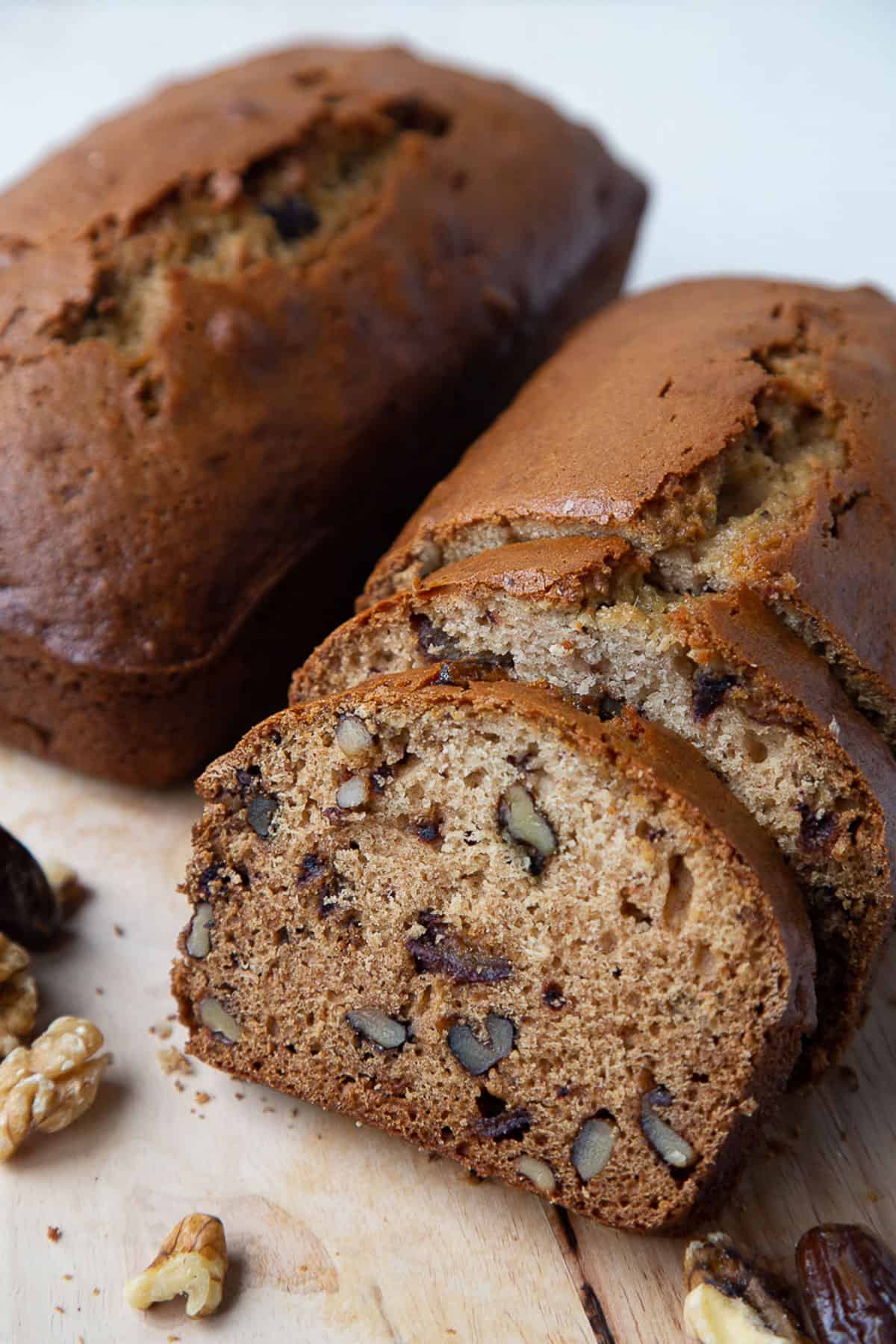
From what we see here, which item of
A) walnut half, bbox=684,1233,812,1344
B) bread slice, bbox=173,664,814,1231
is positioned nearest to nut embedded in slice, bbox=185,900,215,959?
bread slice, bbox=173,664,814,1231

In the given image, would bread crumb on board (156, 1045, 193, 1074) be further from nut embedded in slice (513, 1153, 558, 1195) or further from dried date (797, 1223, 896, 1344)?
dried date (797, 1223, 896, 1344)

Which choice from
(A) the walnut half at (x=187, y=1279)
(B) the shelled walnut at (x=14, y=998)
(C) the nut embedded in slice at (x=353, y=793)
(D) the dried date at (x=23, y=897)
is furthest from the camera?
(D) the dried date at (x=23, y=897)

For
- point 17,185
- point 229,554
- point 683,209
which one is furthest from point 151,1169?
point 683,209

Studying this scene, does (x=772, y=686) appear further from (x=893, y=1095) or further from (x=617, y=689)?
(x=893, y=1095)

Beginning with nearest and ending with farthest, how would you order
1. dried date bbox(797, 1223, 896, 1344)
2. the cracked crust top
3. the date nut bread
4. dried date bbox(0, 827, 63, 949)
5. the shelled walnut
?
dried date bbox(797, 1223, 896, 1344)
the date nut bread
the shelled walnut
dried date bbox(0, 827, 63, 949)
the cracked crust top

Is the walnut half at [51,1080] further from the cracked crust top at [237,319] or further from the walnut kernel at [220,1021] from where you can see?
the cracked crust top at [237,319]

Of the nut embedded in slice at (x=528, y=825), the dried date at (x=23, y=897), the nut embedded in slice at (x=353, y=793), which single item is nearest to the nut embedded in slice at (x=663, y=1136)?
the nut embedded in slice at (x=528, y=825)
